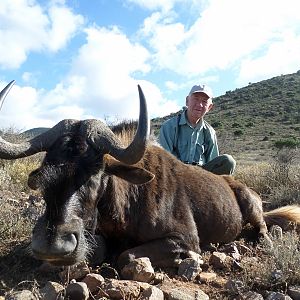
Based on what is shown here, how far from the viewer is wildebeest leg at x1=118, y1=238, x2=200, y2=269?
200 inches

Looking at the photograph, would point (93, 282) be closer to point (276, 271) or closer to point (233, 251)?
point (276, 271)

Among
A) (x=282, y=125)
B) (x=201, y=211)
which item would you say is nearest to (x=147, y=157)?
(x=201, y=211)

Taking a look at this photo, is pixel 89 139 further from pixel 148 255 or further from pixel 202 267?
pixel 202 267

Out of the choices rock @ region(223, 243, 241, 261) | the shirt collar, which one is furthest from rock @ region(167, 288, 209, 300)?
the shirt collar

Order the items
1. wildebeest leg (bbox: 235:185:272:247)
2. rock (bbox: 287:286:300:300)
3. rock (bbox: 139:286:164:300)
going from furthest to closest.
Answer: wildebeest leg (bbox: 235:185:272:247)
rock (bbox: 287:286:300:300)
rock (bbox: 139:286:164:300)

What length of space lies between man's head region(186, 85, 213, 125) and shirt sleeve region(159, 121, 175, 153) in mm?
393

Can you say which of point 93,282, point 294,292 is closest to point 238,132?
point 294,292

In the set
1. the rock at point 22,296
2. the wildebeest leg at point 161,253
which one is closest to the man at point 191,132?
the wildebeest leg at point 161,253

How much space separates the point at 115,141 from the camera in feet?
16.3

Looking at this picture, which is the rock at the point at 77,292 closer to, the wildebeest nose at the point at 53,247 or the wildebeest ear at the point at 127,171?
the wildebeest nose at the point at 53,247

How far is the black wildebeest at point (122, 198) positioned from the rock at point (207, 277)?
1.69 feet

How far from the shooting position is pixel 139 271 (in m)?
4.52

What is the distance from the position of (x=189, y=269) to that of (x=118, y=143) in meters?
1.47

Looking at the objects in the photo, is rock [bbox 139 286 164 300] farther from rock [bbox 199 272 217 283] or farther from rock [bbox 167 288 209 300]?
rock [bbox 199 272 217 283]
